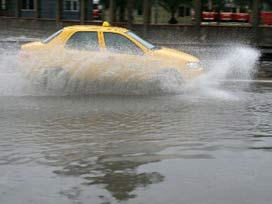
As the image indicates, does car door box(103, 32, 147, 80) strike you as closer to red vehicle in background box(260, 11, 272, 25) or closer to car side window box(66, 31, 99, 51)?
car side window box(66, 31, 99, 51)

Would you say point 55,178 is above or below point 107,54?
below

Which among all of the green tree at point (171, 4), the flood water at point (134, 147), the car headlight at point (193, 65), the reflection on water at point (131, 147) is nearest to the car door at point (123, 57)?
the flood water at point (134, 147)

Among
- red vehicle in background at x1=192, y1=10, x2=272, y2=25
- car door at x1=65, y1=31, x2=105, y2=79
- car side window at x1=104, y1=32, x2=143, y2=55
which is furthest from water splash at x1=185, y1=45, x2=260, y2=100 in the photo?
red vehicle in background at x1=192, y1=10, x2=272, y2=25

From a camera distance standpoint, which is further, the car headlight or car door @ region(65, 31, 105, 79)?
the car headlight

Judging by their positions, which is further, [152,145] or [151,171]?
[152,145]

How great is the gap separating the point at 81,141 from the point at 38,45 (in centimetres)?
529

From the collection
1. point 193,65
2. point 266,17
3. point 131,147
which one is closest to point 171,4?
point 266,17

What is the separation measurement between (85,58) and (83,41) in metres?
0.52

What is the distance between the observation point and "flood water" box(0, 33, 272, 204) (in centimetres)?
568

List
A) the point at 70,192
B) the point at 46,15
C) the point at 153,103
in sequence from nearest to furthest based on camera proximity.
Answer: the point at 70,192
the point at 153,103
the point at 46,15

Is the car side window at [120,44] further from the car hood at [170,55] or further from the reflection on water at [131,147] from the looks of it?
the reflection on water at [131,147]

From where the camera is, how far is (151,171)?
252 inches

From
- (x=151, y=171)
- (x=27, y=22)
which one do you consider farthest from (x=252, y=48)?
(x=151, y=171)

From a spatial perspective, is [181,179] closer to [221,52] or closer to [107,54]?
[107,54]
